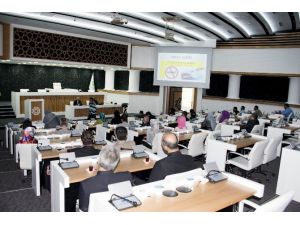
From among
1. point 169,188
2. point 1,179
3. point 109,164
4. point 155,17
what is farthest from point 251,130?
point 1,179

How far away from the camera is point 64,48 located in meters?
11.7

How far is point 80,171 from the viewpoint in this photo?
3648 mm

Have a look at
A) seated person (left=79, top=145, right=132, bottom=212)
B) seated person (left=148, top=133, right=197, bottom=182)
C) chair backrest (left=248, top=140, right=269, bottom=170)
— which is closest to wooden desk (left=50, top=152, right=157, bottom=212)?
seated person (left=79, top=145, right=132, bottom=212)

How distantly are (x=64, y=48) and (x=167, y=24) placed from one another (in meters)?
4.82

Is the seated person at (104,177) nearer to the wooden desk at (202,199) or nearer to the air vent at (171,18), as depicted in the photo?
the wooden desk at (202,199)

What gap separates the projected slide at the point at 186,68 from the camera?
12.9m

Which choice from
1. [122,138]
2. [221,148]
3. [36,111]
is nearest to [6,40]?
[36,111]

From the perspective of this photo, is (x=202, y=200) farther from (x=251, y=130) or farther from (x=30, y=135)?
(x=251, y=130)

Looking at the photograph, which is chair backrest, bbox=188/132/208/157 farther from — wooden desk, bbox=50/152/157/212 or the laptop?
the laptop

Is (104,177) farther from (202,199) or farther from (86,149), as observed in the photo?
(86,149)

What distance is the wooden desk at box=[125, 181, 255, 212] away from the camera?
2.62 m

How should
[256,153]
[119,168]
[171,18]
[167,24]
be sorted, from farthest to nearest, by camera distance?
[167,24] < [171,18] < [256,153] < [119,168]
